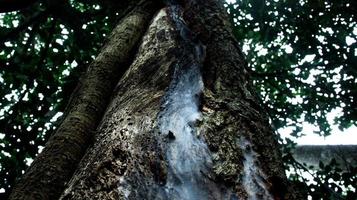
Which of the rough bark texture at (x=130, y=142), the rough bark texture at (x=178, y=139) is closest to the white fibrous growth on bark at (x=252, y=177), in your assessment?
the rough bark texture at (x=178, y=139)

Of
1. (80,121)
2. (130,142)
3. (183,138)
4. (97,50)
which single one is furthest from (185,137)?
(97,50)

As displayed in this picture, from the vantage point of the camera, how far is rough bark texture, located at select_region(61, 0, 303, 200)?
100cm

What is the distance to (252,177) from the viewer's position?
1108mm

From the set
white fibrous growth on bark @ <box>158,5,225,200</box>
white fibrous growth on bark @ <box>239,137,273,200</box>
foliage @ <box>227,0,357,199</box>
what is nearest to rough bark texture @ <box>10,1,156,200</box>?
white fibrous growth on bark @ <box>158,5,225,200</box>

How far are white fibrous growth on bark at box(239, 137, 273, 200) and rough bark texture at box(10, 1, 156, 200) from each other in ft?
2.57

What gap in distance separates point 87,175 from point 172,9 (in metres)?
1.80

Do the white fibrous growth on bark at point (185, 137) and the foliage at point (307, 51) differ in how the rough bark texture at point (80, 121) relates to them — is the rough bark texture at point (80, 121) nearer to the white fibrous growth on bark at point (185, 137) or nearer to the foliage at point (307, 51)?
the white fibrous growth on bark at point (185, 137)

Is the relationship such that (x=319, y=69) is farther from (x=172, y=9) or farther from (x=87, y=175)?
(x=87, y=175)

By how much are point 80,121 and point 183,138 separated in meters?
0.79

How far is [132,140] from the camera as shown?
1179 mm

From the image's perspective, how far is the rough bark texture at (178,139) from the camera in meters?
1.00

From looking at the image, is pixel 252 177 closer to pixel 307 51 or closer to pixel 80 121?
pixel 80 121

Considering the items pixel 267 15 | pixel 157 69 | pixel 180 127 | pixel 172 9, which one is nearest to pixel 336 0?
pixel 267 15

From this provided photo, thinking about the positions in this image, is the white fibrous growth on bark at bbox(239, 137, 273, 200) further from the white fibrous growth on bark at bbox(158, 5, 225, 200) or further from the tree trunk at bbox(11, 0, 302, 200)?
the white fibrous growth on bark at bbox(158, 5, 225, 200)
